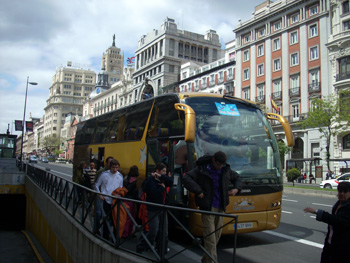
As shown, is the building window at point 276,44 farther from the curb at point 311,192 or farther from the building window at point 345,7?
the curb at point 311,192

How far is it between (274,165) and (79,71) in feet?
570

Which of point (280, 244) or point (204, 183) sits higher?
point (204, 183)

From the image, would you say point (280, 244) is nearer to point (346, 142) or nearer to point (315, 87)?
point (346, 142)

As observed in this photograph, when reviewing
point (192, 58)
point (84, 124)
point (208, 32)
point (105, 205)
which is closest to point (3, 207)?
point (84, 124)

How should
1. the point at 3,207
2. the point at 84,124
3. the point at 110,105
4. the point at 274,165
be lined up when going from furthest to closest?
1. the point at 110,105
2. the point at 3,207
3. the point at 84,124
4. the point at 274,165

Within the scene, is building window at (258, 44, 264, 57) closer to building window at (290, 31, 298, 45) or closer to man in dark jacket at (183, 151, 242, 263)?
building window at (290, 31, 298, 45)

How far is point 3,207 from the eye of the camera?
25.0 meters

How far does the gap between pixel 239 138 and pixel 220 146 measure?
546 mm

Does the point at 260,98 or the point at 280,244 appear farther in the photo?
the point at 260,98

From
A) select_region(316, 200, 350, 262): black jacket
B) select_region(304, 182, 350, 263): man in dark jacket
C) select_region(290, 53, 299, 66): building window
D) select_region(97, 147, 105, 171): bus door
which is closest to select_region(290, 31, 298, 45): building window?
select_region(290, 53, 299, 66): building window

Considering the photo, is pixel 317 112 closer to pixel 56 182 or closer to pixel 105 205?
pixel 56 182

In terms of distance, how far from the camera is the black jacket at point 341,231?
12.1 feet

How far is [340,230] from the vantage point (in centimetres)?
376

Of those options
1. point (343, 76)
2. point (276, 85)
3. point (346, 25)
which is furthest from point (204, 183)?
point (276, 85)
